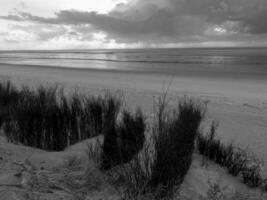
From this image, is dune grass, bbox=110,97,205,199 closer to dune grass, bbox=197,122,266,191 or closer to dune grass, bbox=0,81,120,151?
dune grass, bbox=197,122,266,191

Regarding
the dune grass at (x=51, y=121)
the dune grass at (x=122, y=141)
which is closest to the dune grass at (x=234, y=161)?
A: the dune grass at (x=122, y=141)

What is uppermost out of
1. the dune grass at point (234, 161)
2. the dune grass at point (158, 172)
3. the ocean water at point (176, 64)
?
the ocean water at point (176, 64)

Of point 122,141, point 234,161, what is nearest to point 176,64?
point 234,161

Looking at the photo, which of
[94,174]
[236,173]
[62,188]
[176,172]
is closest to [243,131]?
[236,173]

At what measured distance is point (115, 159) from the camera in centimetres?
314

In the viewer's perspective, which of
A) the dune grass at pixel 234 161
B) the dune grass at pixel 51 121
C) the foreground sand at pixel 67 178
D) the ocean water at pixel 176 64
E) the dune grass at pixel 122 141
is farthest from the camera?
the ocean water at pixel 176 64

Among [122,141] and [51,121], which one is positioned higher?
[51,121]

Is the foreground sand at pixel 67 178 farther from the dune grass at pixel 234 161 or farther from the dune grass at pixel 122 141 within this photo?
the dune grass at pixel 122 141

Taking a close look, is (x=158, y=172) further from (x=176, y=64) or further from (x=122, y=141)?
(x=176, y=64)

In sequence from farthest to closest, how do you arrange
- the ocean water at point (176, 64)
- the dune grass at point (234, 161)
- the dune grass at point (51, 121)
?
the ocean water at point (176, 64)
the dune grass at point (51, 121)
the dune grass at point (234, 161)

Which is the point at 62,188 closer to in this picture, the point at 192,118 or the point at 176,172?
the point at 176,172

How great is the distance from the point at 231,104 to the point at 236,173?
17.6 feet

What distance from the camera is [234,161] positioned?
3.60 m

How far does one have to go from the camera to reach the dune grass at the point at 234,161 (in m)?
3.31
